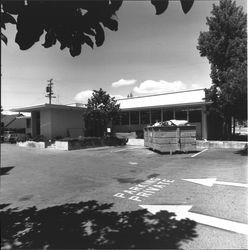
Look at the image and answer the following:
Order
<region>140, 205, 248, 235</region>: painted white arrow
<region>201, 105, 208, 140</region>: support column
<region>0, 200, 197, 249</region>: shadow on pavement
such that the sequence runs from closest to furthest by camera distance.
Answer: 1. <region>0, 200, 197, 249</region>: shadow on pavement
2. <region>140, 205, 248, 235</region>: painted white arrow
3. <region>201, 105, 208, 140</region>: support column

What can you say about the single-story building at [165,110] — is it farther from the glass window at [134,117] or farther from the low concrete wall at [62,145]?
the low concrete wall at [62,145]

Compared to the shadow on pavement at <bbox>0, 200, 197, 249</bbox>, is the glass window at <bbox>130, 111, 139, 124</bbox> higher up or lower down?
higher up

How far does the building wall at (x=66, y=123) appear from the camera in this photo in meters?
27.6

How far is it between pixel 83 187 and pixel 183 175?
13.1ft

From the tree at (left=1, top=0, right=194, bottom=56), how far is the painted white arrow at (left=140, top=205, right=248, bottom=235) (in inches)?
159

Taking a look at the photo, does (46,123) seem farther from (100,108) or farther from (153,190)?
(153,190)

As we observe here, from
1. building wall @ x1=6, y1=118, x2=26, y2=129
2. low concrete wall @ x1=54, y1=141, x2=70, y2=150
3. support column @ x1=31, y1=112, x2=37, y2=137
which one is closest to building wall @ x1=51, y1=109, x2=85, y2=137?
low concrete wall @ x1=54, y1=141, x2=70, y2=150

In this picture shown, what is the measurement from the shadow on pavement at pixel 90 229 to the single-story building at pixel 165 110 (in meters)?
19.8

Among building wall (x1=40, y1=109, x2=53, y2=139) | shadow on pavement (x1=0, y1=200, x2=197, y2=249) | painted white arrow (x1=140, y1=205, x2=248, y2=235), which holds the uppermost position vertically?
building wall (x1=40, y1=109, x2=53, y2=139)

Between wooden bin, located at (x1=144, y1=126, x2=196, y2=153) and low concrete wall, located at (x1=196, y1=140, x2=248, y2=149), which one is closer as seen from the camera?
wooden bin, located at (x1=144, y1=126, x2=196, y2=153)

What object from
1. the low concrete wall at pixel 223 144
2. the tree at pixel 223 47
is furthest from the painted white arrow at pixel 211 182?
the tree at pixel 223 47

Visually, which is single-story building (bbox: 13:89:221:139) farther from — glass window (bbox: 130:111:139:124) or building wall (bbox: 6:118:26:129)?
building wall (bbox: 6:118:26:129)

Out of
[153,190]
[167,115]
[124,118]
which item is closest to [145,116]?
[167,115]

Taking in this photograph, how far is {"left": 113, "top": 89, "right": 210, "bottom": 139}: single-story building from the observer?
25203 mm
